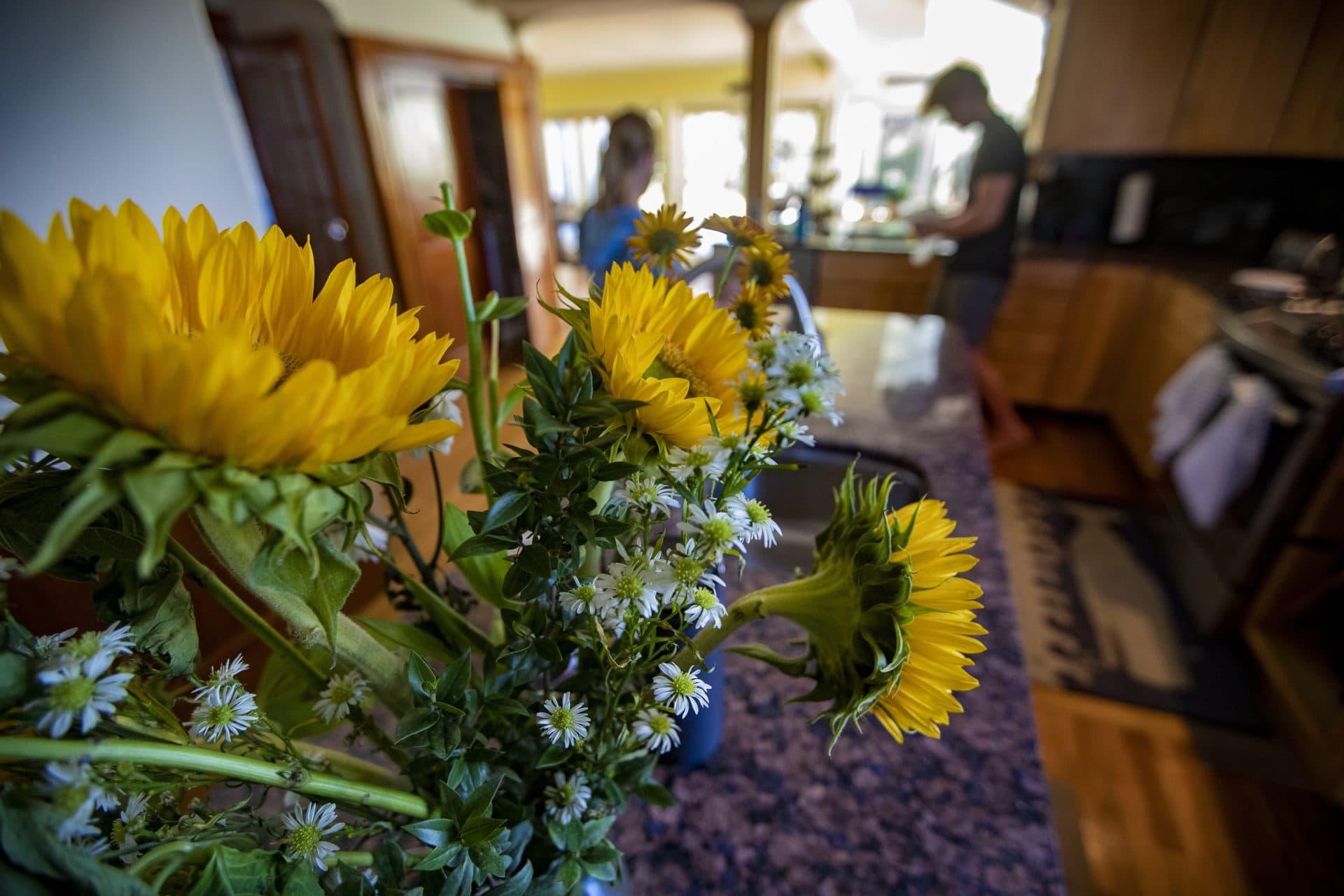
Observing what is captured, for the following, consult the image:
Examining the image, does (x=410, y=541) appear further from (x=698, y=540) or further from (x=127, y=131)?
(x=127, y=131)

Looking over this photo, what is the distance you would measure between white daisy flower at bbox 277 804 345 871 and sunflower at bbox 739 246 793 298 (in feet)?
1.01

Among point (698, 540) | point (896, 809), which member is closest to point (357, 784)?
point (698, 540)

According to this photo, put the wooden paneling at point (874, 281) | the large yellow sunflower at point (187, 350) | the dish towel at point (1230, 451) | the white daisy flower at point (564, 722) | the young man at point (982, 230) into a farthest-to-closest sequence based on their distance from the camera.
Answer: the wooden paneling at point (874, 281) < the young man at point (982, 230) < the dish towel at point (1230, 451) < the white daisy flower at point (564, 722) < the large yellow sunflower at point (187, 350)

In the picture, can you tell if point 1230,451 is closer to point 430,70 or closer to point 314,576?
point 314,576

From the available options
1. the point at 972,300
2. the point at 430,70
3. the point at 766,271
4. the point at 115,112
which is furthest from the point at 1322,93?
the point at 430,70

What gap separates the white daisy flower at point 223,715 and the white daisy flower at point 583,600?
0.13m

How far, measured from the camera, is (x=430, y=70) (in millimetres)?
3146

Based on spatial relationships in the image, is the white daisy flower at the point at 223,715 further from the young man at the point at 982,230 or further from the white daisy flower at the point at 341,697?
the young man at the point at 982,230

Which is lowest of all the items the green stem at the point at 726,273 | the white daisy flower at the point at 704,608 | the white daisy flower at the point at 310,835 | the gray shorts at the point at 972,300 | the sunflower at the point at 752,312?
the gray shorts at the point at 972,300

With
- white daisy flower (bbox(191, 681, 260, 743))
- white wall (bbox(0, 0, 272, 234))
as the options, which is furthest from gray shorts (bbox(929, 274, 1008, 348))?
white daisy flower (bbox(191, 681, 260, 743))

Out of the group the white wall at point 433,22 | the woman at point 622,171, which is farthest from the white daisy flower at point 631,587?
→ the white wall at point 433,22

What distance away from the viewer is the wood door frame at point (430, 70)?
2.75 m

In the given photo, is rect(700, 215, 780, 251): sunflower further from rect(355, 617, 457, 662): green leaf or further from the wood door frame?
the wood door frame

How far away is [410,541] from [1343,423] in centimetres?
200
